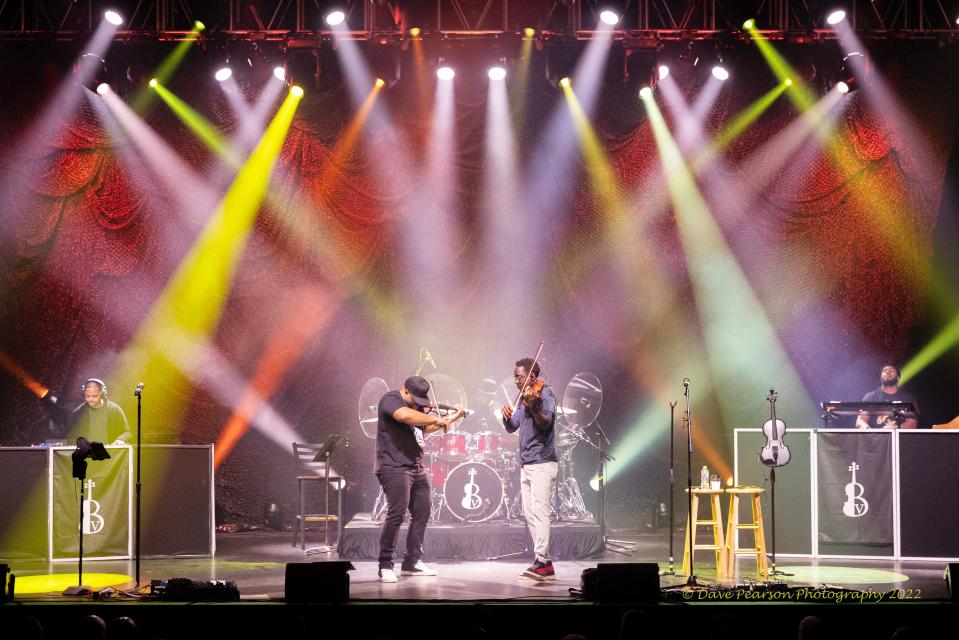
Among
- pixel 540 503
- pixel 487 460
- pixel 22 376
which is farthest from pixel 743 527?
pixel 22 376

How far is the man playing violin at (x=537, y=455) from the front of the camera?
9.33 metres

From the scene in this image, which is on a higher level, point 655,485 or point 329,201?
point 329,201

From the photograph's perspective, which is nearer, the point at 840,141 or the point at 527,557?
the point at 527,557

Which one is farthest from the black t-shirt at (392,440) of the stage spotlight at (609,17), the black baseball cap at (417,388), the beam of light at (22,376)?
the beam of light at (22,376)

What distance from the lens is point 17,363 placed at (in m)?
14.0

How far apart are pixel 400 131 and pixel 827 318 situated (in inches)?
254

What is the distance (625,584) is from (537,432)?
328 centimetres

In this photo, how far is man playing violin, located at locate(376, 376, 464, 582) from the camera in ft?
30.5

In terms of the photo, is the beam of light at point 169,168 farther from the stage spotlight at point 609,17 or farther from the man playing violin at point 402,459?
the man playing violin at point 402,459

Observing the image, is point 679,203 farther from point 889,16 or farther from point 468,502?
point 468,502

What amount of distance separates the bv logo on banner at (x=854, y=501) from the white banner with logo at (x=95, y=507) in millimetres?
7828

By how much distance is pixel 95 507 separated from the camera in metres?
11.0

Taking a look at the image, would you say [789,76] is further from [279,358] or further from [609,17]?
[279,358]
